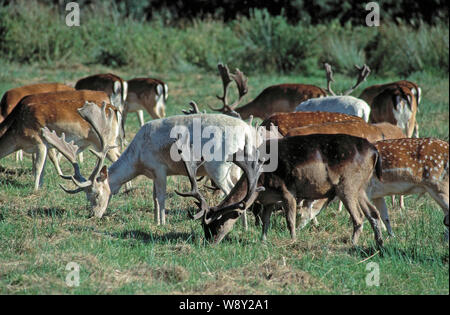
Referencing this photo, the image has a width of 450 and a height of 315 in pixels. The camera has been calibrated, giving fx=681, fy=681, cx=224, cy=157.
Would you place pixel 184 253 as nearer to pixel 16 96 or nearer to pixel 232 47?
pixel 16 96

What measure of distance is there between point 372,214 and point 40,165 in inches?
175

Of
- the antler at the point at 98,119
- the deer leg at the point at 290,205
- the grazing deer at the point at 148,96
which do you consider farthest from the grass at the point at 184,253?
the grazing deer at the point at 148,96

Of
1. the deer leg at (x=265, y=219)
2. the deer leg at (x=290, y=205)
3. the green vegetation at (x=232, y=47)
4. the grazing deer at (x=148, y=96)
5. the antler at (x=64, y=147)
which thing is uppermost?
the green vegetation at (x=232, y=47)

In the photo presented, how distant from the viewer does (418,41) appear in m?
19.9

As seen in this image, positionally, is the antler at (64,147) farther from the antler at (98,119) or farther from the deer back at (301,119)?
the deer back at (301,119)

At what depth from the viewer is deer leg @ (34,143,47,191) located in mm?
8758

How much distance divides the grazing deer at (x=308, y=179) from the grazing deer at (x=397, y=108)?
18.4 feet

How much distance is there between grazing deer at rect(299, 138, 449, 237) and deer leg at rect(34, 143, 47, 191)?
4243 mm

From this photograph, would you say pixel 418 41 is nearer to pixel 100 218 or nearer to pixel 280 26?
pixel 280 26

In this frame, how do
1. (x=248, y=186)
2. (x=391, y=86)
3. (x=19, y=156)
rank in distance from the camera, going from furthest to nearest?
(x=391, y=86)
(x=19, y=156)
(x=248, y=186)

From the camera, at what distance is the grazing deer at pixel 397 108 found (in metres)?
12.0

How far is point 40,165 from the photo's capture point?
884 cm

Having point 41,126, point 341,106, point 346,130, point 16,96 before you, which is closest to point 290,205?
point 346,130

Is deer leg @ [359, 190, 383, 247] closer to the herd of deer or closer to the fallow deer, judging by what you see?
the herd of deer
